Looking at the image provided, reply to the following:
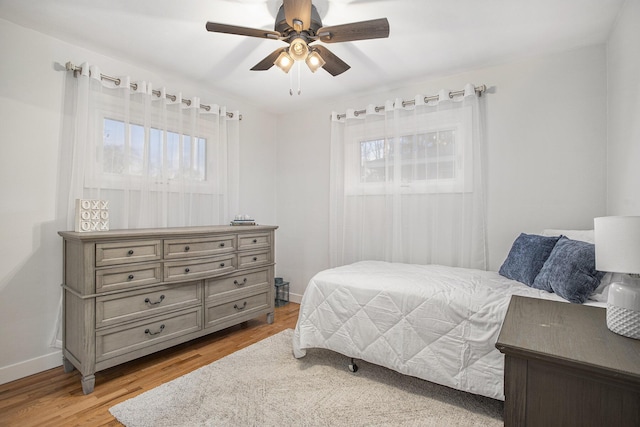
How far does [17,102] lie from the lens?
7.16 ft

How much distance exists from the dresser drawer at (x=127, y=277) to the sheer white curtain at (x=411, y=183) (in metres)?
1.86

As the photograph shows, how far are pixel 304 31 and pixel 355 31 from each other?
31 cm

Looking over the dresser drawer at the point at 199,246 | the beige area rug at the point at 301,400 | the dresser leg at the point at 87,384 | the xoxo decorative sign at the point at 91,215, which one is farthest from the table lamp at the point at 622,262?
the xoxo decorative sign at the point at 91,215

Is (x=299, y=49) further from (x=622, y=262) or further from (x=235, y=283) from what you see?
(x=235, y=283)

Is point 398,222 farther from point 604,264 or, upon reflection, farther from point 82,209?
point 82,209

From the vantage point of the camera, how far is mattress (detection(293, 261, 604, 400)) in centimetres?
176

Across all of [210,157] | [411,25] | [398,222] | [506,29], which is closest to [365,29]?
[411,25]

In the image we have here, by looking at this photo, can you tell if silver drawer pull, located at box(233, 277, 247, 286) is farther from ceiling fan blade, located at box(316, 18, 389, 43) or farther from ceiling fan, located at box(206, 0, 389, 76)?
ceiling fan blade, located at box(316, 18, 389, 43)

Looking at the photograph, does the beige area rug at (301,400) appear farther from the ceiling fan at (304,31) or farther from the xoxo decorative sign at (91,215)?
the ceiling fan at (304,31)

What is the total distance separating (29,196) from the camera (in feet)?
7.32

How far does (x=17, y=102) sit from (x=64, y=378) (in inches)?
75.7

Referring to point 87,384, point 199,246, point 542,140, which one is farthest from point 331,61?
point 87,384

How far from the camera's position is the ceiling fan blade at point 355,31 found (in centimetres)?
174

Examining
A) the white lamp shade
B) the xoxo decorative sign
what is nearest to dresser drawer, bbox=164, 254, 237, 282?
the xoxo decorative sign
